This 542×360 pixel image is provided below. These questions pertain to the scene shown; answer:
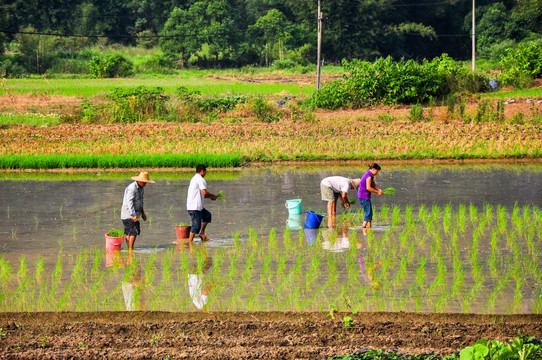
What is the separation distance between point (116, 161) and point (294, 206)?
925cm

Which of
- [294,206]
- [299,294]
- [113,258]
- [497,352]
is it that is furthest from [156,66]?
[497,352]

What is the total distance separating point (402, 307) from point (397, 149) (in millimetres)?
15544

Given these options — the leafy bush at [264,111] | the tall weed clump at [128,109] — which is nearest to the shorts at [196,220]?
A: the leafy bush at [264,111]

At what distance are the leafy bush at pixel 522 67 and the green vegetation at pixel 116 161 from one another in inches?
718

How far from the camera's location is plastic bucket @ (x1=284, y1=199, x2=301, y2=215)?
588 inches

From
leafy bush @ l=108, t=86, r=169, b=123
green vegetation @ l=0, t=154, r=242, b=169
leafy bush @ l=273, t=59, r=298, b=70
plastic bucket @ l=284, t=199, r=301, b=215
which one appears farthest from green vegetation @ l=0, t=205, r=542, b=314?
leafy bush @ l=273, t=59, r=298, b=70

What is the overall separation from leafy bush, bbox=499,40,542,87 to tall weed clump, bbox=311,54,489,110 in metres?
3.39

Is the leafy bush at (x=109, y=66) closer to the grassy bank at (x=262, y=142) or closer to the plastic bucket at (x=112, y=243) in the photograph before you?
the grassy bank at (x=262, y=142)

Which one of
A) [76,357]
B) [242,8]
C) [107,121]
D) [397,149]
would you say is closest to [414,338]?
[76,357]

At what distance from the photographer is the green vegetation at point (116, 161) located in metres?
22.8

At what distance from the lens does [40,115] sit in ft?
108

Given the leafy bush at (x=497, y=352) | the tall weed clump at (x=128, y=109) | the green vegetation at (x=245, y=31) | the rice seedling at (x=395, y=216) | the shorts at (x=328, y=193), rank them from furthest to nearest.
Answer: the green vegetation at (x=245, y=31)
the tall weed clump at (x=128, y=109)
the rice seedling at (x=395, y=216)
the shorts at (x=328, y=193)
the leafy bush at (x=497, y=352)

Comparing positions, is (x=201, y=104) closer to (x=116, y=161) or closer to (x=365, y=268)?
(x=116, y=161)

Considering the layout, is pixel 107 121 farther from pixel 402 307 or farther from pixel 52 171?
pixel 402 307
